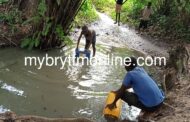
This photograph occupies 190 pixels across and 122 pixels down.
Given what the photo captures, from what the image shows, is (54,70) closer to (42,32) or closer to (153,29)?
(42,32)

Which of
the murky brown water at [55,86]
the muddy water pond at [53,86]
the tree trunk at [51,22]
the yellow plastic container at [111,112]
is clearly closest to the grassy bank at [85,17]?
the tree trunk at [51,22]

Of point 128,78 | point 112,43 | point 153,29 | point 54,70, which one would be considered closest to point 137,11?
point 153,29

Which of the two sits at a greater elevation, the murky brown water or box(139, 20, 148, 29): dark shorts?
box(139, 20, 148, 29): dark shorts

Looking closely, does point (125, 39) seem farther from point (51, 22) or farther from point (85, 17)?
point (51, 22)

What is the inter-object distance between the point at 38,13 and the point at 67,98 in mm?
3924

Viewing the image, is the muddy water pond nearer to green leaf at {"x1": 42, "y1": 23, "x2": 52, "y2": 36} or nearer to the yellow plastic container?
the yellow plastic container

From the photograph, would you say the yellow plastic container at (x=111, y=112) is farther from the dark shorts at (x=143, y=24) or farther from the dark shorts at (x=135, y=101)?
the dark shorts at (x=143, y=24)

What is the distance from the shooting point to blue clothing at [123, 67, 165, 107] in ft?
24.0

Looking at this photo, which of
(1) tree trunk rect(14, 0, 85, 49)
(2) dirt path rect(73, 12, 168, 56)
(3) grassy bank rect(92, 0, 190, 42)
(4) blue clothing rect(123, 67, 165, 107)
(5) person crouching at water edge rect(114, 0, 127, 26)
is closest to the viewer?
(4) blue clothing rect(123, 67, 165, 107)

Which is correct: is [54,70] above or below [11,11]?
below

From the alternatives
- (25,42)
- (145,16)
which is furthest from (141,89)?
(145,16)

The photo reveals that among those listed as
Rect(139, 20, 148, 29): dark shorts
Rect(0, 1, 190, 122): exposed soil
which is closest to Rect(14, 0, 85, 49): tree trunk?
Rect(0, 1, 190, 122): exposed soil

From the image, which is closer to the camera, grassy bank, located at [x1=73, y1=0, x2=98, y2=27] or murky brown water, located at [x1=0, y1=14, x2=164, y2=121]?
murky brown water, located at [x1=0, y1=14, x2=164, y2=121]

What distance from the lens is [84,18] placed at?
17.3 metres
